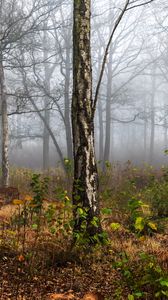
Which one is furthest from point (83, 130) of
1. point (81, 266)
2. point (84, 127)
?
point (81, 266)

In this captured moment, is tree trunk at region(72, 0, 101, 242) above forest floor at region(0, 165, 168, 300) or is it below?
above

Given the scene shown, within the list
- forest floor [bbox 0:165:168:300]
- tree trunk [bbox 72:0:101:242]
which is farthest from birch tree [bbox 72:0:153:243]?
forest floor [bbox 0:165:168:300]

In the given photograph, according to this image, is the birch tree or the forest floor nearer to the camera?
the forest floor

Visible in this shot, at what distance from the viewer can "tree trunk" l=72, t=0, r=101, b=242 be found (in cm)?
454

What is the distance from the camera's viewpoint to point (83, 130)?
4551 mm

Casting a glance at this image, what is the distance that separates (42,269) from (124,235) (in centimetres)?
211

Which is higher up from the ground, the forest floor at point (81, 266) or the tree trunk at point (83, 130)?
the tree trunk at point (83, 130)

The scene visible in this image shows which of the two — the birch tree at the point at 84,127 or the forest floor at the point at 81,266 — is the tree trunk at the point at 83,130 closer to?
the birch tree at the point at 84,127

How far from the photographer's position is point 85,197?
4.54 metres

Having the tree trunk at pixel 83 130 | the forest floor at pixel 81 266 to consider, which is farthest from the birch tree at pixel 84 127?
the forest floor at pixel 81 266

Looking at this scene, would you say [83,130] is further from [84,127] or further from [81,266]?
[81,266]

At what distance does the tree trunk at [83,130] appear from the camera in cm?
454

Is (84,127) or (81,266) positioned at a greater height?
(84,127)

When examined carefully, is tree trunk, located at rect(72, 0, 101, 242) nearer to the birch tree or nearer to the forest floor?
the birch tree
